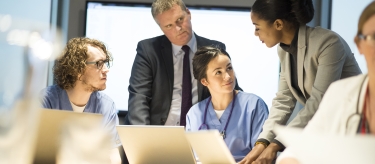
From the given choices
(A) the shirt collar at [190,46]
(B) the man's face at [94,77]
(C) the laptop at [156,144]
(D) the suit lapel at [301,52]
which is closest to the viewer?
(C) the laptop at [156,144]

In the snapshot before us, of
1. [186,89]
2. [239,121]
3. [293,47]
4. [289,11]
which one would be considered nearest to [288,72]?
[293,47]

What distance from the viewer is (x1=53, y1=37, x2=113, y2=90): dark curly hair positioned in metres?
2.59

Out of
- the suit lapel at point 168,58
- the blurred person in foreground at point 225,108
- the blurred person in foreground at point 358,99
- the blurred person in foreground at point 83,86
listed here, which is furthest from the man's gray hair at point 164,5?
the blurred person in foreground at point 358,99

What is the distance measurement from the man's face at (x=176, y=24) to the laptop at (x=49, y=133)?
150 centimetres

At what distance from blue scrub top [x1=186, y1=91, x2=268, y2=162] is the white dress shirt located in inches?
7.0

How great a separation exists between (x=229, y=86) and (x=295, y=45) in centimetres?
70

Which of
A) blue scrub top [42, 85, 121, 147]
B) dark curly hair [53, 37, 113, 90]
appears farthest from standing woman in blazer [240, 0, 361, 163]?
dark curly hair [53, 37, 113, 90]

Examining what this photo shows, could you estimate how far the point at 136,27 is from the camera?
3500 millimetres

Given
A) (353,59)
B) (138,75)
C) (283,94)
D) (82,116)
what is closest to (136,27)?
(138,75)

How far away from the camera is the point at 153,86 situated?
9.39 feet

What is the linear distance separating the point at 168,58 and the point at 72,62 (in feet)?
1.80

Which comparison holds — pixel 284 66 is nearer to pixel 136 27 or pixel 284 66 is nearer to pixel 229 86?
pixel 229 86

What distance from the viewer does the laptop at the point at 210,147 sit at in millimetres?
1572

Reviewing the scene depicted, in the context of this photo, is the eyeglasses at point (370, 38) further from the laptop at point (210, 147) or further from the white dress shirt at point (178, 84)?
the white dress shirt at point (178, 84)
